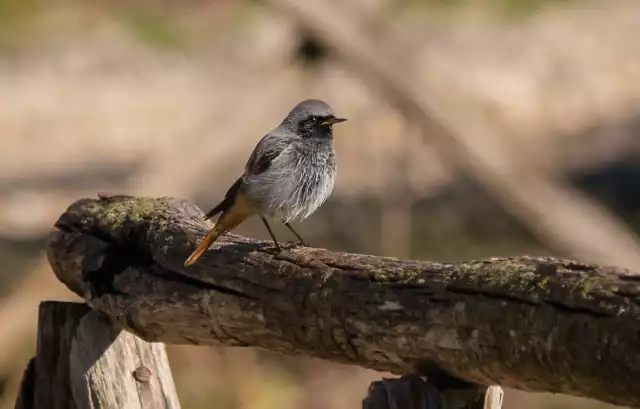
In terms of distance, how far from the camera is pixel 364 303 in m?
3.02

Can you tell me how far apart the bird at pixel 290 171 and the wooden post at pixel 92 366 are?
0.53 metres

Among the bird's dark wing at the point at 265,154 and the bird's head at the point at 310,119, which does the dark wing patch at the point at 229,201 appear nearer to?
the bird's dark wing at the point at 265,154

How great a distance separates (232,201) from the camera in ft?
13.8

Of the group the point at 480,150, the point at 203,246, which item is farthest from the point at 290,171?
the point at 480,150

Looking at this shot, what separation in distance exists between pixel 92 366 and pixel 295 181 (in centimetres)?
93

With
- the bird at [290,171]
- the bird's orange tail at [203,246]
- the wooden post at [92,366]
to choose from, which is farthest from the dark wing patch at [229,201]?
the wooden post at [92,366]

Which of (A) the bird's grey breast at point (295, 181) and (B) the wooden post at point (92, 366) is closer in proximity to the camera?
(B) the wooden post at point (92, 366)

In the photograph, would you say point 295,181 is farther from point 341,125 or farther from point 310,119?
point 341,125

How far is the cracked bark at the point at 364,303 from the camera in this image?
2.55 meters

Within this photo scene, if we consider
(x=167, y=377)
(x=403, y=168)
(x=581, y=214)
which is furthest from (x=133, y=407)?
(x=403, y=168)

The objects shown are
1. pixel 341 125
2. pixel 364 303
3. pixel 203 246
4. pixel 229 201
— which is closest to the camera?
pixel 364 303

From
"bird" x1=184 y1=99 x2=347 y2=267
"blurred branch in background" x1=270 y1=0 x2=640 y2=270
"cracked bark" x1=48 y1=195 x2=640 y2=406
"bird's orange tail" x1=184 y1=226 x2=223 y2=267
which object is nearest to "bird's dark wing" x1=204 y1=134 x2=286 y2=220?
"bird" x1=184 y1=99 x2=347 y2=267

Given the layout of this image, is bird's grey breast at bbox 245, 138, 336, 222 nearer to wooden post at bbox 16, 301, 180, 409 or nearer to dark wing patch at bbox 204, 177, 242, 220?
dark wing patch at bbox 204, 177, 242, 220

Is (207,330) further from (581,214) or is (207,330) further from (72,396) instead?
(581,214)
